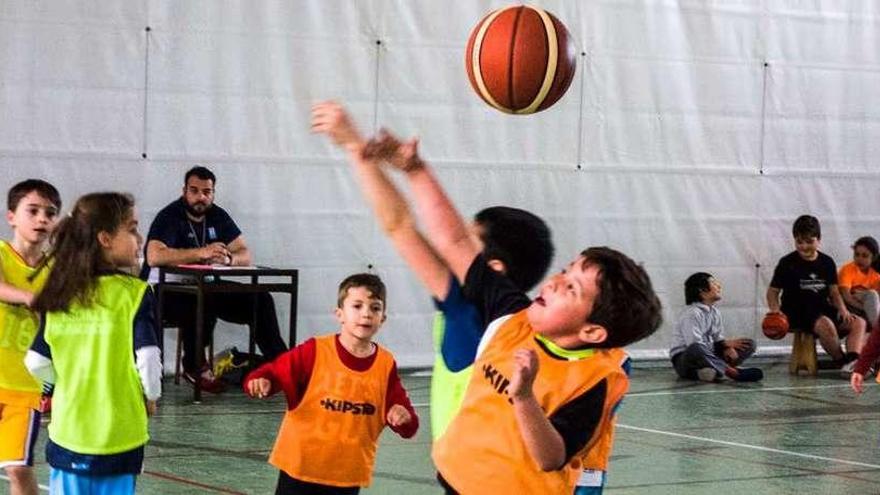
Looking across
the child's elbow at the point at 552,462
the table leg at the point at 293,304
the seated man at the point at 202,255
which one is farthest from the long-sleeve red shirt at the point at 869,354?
the seated man at the point at 202,255

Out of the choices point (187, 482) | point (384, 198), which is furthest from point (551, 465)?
point (187, 482)

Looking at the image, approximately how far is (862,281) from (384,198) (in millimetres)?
11464

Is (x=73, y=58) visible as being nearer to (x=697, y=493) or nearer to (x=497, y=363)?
(x=697, y=493)

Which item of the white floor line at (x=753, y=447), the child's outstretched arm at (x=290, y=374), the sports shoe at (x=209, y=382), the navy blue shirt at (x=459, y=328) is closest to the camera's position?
the navy blue shirt at (x=459, y=328)

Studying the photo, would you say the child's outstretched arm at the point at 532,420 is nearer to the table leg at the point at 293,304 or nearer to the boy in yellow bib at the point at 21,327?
the boy in yellow bib at the point at 21,327

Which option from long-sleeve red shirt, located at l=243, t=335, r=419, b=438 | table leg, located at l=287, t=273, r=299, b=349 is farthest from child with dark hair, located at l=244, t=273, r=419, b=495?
table leg, located at l=287, t=273, r=299, b=349

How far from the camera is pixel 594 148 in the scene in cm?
1361

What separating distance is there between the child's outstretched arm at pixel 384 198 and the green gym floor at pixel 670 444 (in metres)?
4.12

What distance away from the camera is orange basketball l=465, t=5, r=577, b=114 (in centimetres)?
869

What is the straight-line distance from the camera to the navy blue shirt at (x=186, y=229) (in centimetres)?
1094

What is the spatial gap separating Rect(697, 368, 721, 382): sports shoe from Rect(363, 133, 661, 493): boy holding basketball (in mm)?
9561

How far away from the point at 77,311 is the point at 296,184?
7.58m

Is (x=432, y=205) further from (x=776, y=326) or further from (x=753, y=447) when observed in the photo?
(x=776, y=326)

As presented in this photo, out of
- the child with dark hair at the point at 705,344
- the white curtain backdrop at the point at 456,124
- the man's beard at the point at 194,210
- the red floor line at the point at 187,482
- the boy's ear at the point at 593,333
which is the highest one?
the white curtain backdrop at the point at 456,124
